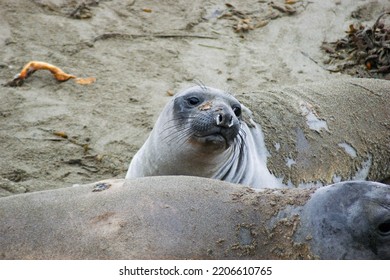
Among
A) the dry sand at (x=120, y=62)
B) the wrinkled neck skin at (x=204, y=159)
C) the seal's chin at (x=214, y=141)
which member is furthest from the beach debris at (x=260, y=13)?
the seal's chin at (x=214, y=141)

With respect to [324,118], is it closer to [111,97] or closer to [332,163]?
[332,163]

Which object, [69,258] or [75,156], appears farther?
[75,156]

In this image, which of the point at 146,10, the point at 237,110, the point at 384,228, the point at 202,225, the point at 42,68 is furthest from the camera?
the point at 146,10

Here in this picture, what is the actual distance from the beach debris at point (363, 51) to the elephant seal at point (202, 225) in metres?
3.95

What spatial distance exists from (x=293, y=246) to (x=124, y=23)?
15.4 ft

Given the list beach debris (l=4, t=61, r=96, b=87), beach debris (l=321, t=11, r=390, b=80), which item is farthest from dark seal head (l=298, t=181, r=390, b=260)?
beach debris (l=321, t=11, r=390, b=80)

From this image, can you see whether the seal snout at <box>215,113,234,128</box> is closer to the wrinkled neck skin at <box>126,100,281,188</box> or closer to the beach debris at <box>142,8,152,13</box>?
the wrinkled neck skin at <box>126,100,281,188</box>

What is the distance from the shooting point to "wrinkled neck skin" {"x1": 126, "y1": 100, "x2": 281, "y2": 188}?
428 cm

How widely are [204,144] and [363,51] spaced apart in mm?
3207

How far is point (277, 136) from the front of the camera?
4.84m

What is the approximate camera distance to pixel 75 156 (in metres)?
5.08

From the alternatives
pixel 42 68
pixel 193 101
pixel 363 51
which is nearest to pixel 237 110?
pixel 193 101

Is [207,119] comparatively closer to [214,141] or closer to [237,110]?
[214,141]
